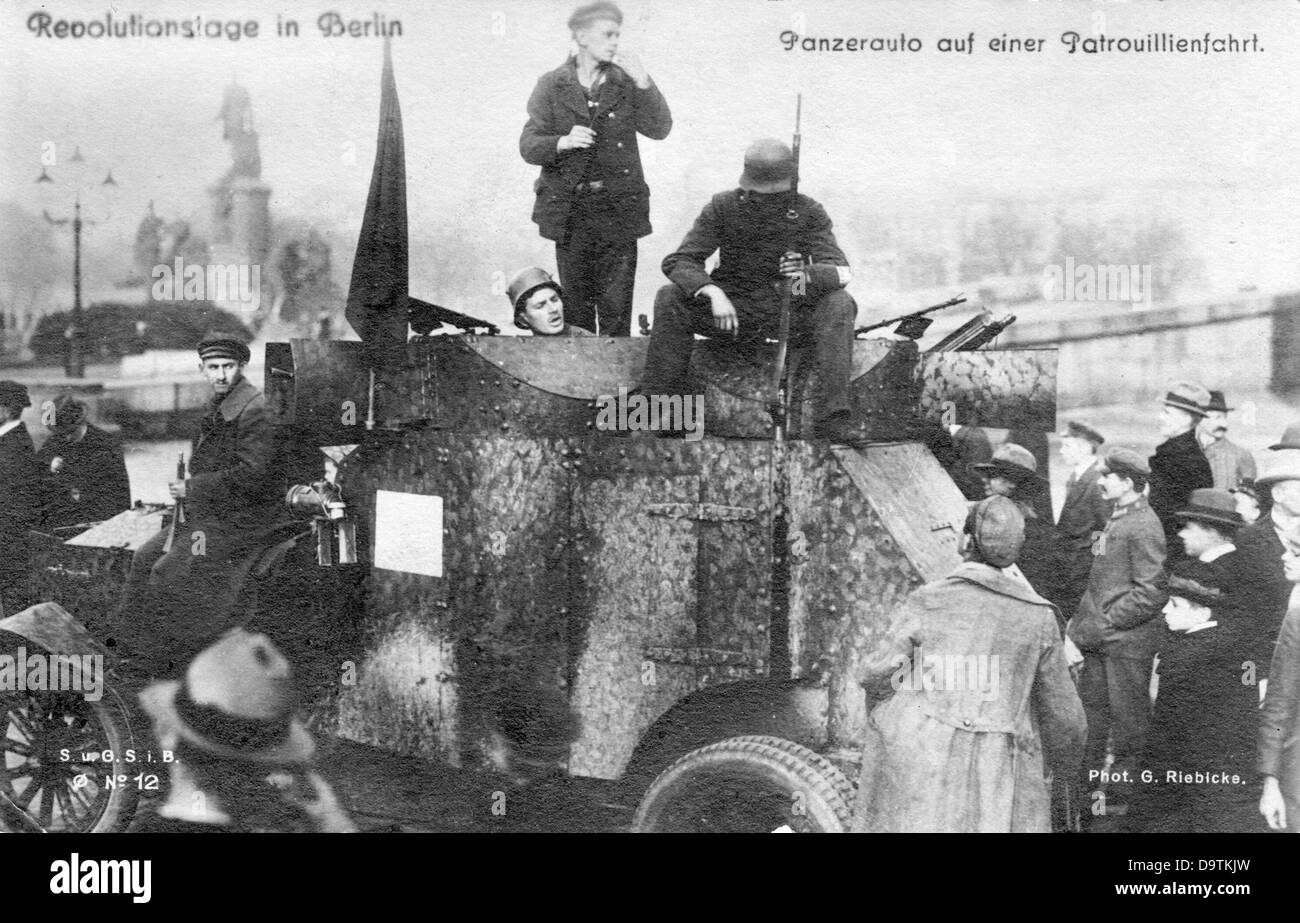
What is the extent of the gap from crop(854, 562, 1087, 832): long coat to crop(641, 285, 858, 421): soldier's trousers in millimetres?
926

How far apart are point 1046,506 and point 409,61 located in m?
3.29

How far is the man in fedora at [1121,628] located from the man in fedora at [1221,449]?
346 mm

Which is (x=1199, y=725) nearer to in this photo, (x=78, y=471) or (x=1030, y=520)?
(x=1030, y=520)

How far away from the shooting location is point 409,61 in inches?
240

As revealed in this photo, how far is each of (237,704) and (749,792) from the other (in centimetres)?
219

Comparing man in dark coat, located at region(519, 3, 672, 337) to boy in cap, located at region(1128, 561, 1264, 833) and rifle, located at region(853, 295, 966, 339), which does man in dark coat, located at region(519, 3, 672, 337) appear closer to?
rifle, located at region(853, 295, 966, 339)

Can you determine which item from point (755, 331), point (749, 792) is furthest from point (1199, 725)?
point (755, 331)

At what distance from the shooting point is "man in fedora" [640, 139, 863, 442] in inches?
222

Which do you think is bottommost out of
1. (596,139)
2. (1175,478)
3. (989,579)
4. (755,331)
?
(989,579)

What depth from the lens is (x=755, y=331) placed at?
227 inches

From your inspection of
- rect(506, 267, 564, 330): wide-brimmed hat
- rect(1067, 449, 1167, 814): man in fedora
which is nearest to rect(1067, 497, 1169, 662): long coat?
rect(1067, 449, 1167, 814): man in fedora

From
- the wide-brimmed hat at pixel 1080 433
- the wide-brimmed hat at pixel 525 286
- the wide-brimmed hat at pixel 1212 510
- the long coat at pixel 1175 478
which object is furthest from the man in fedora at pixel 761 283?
the wide-brimmed hat at pixel 1212 510

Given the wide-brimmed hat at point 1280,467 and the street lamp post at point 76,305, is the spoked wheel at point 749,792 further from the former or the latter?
the street lamp post at point 76,305

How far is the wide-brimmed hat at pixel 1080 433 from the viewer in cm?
600
